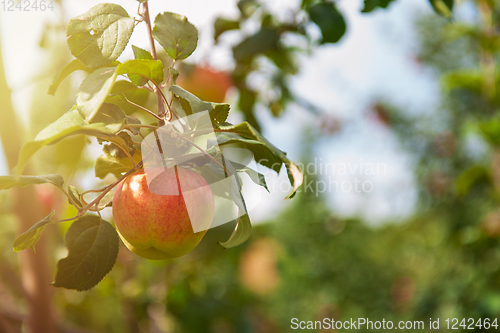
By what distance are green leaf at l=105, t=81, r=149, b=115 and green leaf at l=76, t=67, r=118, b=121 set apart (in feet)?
0.09

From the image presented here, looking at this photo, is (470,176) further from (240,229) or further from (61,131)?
(61,131)

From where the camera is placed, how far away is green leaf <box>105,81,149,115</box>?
0.34 metres

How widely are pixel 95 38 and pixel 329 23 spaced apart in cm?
48

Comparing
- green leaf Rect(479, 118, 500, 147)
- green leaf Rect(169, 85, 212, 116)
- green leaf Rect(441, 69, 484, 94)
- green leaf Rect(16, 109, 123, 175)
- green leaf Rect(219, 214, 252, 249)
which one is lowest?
green leaf Rect(479, 118, 500, 147)

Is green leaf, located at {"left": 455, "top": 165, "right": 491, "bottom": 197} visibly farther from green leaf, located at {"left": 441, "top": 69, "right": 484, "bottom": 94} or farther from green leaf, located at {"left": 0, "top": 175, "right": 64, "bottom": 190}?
green leaf, located at {"left": 0, "top": 175, "right": 64, "bottom": 190}

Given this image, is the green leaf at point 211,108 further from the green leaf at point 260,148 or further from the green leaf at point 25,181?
the green leaf at point 25,181

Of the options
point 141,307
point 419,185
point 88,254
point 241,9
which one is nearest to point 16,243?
point 88,254

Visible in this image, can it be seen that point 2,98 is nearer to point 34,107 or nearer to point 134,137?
point 134,137

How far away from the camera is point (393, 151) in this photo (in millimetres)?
3500

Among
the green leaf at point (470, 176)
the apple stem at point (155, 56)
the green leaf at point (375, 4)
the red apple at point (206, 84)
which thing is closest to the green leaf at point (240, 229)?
the apple stem at point (155, 56)

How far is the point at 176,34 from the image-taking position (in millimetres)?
342

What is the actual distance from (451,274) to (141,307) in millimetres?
2072

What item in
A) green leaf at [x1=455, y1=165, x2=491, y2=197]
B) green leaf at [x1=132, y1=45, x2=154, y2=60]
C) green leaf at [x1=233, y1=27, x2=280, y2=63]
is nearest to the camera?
green leaf at [x1=132, y1=45, x2=154, y2=60]

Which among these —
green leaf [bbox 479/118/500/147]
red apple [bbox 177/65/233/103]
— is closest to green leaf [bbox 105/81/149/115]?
red apple [bbox 177/65/233/103]
